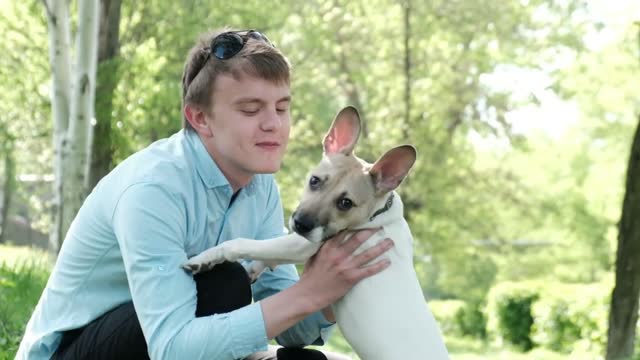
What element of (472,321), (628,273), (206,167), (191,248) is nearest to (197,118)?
(206,167)

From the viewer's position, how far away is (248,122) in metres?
3.49

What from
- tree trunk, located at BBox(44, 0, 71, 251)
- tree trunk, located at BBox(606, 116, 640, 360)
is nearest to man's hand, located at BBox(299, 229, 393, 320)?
tree trunk, located at BBox(606, 116, 640, 360)

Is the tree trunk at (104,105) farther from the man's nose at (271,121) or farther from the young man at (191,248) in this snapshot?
the man's nose at (271,121)

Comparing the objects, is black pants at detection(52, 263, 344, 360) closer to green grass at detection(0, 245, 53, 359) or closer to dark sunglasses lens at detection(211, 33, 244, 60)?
dark sunglasses lens at detection(211, 33, 244, 60)

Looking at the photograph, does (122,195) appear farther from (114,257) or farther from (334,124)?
(334,124)

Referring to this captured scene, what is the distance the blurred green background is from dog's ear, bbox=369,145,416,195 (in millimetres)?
13545

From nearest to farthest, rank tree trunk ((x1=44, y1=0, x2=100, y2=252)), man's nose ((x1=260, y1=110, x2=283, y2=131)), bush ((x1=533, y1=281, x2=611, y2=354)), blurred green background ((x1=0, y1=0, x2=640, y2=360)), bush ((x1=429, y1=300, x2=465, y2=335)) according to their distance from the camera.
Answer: man's nose ((x1=260, y1=110, x2=283, y2=131))
tree trunk ((x1=44, y1=0, x2=100, y2=252))
bush ((x1=533, y1=281, x2=611, y2=354))
blurred green background ((x1=0, y1=0, x2=640, y2=360))
bush ((x1=429, y1=300, x2=465, y2=335))

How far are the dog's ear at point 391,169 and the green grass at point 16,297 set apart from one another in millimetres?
2715

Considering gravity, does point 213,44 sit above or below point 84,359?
above

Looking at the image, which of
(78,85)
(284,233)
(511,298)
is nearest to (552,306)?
(511,298)

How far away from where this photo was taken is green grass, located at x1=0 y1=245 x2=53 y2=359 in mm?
5832

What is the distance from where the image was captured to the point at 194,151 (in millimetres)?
3594

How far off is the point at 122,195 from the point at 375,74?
25.6 m

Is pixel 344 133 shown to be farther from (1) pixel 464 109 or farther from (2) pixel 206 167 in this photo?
(1) pixel 464 109
